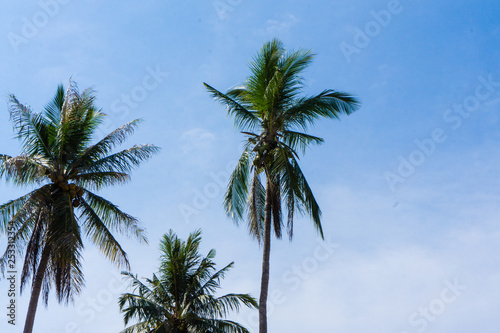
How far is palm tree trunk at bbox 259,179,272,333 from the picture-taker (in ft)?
Answer: 53.5

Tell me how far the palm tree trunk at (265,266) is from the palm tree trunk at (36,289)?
6.16 meters

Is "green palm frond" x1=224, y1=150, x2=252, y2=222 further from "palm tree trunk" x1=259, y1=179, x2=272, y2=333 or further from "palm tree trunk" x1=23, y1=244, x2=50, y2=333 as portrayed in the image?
"palm tree trunk" x1=23, y1=244, x2=50, y2=333

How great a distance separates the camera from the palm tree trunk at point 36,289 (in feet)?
51.7

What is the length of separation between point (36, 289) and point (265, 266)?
6.46 meters

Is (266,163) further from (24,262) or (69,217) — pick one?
(24,262)

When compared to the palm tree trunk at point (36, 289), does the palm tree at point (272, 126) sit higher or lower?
higher

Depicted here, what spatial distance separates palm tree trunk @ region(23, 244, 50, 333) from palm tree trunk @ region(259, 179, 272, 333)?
616 cm

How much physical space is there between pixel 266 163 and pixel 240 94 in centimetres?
296

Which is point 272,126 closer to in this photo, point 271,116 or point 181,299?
point 271,116

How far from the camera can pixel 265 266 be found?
1722cm

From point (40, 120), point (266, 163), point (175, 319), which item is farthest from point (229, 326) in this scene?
point (40, 120)

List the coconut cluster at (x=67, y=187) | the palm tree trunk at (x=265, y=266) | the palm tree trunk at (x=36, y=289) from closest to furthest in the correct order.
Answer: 1. the palm tree trunk at (x=36, y=289)
2. the palm tree trunk at (x=265, y=266)
3. the coconut cluster at (x=67, y=187)

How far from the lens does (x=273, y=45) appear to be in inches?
768

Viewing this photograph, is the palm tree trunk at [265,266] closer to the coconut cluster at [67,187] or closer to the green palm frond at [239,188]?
the green palm frond at [239,188]
